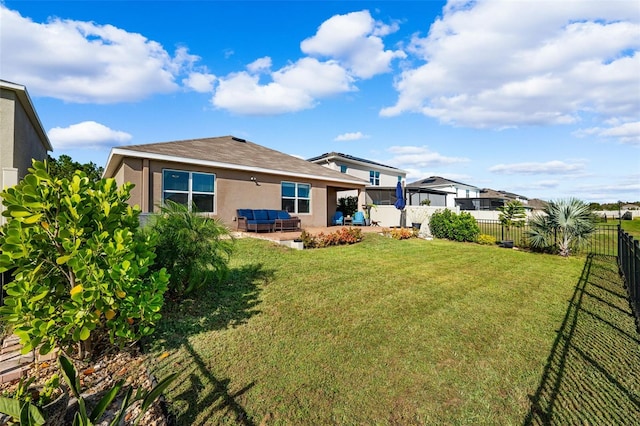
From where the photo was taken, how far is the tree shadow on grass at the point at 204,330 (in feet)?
8.89

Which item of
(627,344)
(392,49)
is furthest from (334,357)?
(392,49)

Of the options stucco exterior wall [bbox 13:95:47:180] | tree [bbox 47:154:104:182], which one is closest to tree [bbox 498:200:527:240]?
stucco exterior wall [bbox 13:95:47:180]

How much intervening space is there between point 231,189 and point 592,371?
12.8 meters

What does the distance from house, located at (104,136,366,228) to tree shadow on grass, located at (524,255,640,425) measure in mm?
10815

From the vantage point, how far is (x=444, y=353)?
3.73 m

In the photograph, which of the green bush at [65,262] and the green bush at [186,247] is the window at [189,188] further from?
the green bush at [65,262]

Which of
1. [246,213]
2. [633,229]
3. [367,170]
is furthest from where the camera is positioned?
[367,170]

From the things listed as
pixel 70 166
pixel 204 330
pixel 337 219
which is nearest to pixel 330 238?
pixel 204 330

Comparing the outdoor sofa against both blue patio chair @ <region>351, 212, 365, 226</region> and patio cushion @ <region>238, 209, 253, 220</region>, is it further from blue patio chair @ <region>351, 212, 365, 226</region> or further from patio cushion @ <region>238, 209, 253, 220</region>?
blue patio chair @ <region>351, 212, 365, 226</region>

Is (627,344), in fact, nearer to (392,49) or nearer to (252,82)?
(392,49)

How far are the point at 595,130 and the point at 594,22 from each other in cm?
1585

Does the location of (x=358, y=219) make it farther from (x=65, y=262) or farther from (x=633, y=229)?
(x=633, y=229)

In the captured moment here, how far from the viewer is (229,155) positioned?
14.7 m

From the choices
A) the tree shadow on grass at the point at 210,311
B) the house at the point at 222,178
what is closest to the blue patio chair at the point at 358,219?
the house at the point at 222,178
